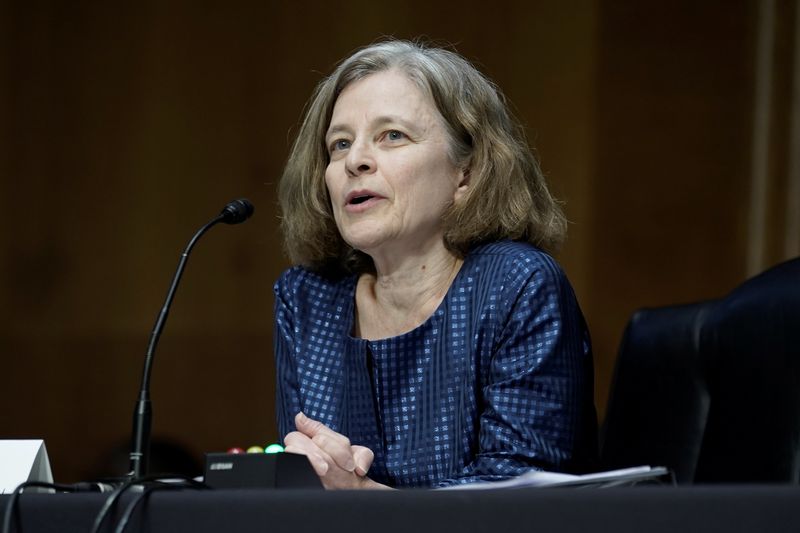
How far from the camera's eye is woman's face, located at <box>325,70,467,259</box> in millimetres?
1834

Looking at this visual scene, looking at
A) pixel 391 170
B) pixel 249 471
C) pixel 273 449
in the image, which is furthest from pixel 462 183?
pixel 249 471

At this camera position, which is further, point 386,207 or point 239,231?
point 239,231

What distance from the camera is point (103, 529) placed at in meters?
0.97

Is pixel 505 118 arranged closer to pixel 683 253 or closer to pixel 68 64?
pixel 683 253

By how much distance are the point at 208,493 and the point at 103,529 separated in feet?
0.32

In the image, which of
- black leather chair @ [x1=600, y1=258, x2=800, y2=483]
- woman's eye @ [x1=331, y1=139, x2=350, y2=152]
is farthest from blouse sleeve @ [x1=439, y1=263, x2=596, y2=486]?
woman's eye @ [x1=331, y1=139, x2=350, y2=152]

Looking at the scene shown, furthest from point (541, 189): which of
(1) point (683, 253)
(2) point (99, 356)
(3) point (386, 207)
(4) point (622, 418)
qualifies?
(2) point (99, 356)

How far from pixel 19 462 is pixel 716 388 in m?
1.19

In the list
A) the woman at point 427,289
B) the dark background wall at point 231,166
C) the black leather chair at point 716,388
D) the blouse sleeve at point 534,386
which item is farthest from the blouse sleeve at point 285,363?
the dark background wall at point 231,166

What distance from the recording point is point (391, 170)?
1.83 metres

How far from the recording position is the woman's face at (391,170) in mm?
1834

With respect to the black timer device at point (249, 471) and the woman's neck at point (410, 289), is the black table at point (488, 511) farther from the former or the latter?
the woman's neck at point (410, 289)

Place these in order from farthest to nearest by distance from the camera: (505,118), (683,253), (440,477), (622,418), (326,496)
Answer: (683,253) < (622,418) < (505,118) < (440,477) < (326,496)

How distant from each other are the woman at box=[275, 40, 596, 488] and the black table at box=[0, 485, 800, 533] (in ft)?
2.20
